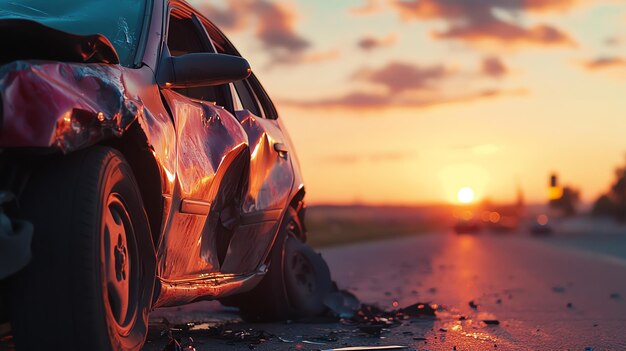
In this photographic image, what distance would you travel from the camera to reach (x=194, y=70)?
4.57 m

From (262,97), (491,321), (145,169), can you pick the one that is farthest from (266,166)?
(491,321)

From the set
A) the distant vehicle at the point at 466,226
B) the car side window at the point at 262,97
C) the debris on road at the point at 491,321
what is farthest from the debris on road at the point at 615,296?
the distant vehicle at the point at 466,226

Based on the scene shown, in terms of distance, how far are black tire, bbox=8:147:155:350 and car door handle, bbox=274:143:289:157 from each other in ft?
9.17

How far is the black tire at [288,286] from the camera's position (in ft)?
22.0

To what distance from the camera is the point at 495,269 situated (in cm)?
1814

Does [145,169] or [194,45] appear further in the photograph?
[194,45]

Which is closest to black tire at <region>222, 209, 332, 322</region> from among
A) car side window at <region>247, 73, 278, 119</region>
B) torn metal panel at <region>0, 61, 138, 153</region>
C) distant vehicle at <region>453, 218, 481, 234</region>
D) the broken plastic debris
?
the broken plastic debris

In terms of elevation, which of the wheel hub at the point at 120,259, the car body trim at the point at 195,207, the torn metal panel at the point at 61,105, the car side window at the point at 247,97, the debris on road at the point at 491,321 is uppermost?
the car side window at the point at 247,97

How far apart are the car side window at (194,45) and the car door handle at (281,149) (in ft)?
2.14

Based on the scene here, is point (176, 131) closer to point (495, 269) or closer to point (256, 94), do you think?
point (256, 94)

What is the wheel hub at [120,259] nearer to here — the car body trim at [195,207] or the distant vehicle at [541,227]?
the car body trim at [195,207]

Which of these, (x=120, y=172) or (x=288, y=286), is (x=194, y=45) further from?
(x=120, y=172)

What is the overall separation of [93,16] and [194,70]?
24.6 inches

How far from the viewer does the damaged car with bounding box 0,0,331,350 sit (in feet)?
10.9
